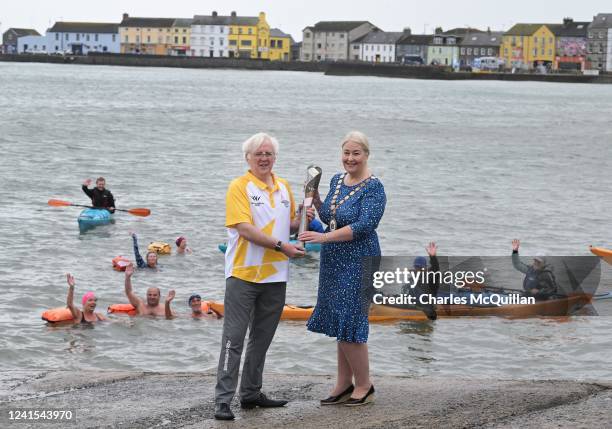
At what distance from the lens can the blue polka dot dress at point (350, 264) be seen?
7.34 meters

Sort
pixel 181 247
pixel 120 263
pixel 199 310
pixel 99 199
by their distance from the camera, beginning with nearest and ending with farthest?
pixel 199 310, pixel 120 263, pixel 181 247, pixel 99 199

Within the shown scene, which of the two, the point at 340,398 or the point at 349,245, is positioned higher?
the point at 349,245

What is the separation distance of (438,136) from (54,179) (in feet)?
126

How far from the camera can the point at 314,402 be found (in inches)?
313

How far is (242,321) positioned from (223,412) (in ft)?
2.07

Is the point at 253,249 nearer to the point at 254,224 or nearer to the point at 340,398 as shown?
the point at 254,224

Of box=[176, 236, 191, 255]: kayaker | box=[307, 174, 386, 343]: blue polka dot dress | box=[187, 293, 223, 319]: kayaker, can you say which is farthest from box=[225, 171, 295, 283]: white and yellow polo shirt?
box=[176, 236, 191, 255]: kayaker

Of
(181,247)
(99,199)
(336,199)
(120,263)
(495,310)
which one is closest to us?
(336,199)

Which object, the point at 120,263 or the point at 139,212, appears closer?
the point at 120,263

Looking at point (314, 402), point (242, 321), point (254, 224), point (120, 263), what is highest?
point (254, 224)

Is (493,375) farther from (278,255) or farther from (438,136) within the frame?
(438,136)

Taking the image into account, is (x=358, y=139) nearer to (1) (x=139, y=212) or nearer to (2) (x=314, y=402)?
(2) (x=314, y=402)

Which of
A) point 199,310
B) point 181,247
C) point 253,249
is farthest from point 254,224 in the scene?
point 181,247

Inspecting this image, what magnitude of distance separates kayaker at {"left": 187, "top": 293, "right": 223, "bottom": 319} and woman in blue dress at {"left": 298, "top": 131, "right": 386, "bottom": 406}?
28.9 ft
